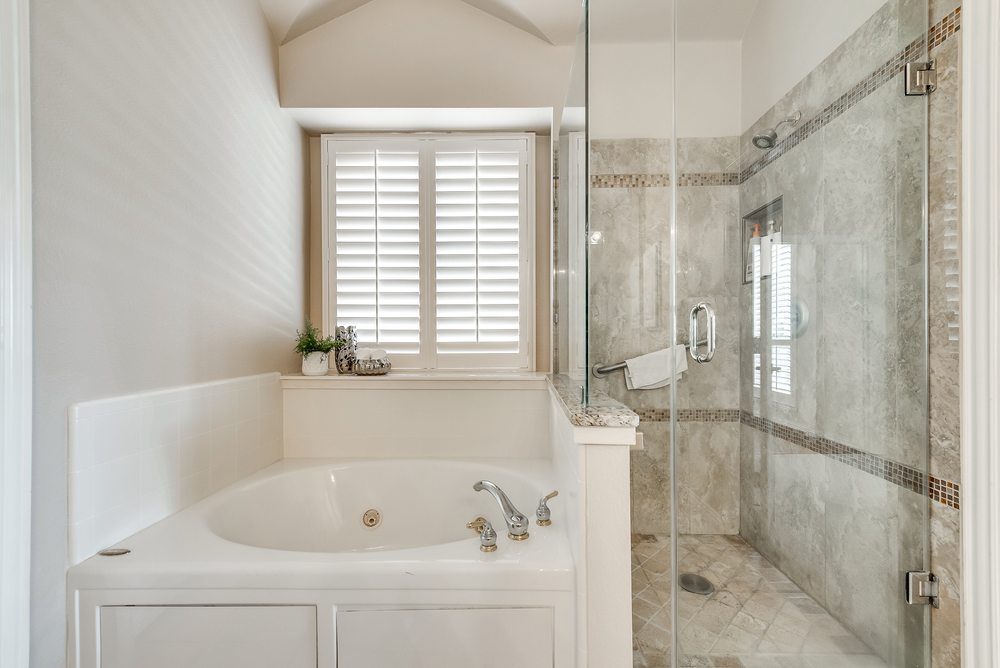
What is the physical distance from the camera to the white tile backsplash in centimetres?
119

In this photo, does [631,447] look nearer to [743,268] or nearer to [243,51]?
[743,268]

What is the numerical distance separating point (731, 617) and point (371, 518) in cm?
131

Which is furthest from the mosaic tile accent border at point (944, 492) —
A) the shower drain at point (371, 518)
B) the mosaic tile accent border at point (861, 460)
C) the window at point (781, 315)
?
the shower drain at point (371, 518)

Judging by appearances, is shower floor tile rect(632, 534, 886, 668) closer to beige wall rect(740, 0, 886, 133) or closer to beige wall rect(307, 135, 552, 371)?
beige wall rect(740, 0, 886, 133)

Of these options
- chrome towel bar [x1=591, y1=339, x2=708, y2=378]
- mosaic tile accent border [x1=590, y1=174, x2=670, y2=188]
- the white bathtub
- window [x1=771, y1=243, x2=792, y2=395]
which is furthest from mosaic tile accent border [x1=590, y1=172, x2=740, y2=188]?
the white bathtub

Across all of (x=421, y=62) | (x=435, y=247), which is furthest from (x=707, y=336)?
(x=421, y=62)

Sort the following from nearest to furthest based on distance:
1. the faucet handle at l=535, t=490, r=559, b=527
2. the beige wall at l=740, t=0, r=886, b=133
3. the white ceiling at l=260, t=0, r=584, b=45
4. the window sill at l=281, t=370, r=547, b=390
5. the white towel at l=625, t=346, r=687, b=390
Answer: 1. the beige wall at l=740, t=0, r=886, b=133
2. the white towel at l=625, t=346, r=687, b=390
3. the faucet handle at l=535, t=490, r=559, b=527
4. the white ceiling at l=260, t=0, r=584, b=45
5. the window sill at l=281, t=370, r=547, b=390

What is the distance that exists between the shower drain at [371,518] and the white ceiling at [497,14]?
6.92 feet

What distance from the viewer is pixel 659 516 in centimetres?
124

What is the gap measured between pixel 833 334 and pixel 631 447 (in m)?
0.59

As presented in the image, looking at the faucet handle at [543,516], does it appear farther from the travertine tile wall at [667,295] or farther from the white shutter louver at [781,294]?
the white shutter louver at [781,294]

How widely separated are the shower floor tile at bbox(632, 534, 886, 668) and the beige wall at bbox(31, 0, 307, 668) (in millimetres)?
1356

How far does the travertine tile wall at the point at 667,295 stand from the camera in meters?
1.25

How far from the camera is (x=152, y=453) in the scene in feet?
4.61
